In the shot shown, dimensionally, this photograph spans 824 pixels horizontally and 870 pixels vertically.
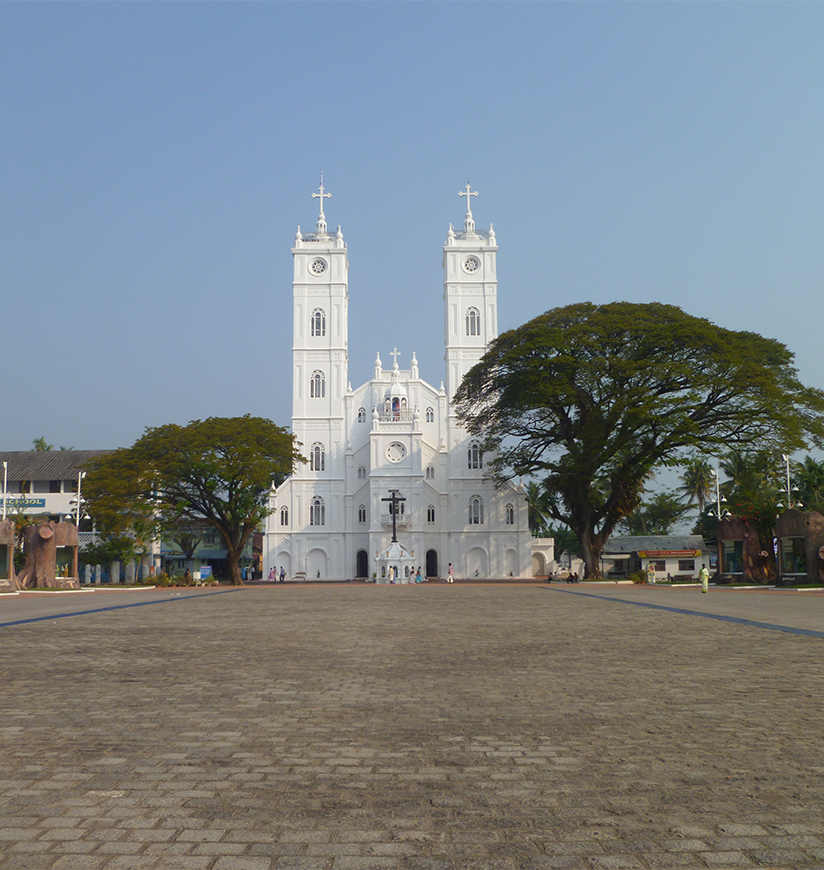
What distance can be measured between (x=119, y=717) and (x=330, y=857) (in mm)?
3715

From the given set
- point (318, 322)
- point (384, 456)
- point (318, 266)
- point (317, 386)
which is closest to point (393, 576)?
point (384, 456)

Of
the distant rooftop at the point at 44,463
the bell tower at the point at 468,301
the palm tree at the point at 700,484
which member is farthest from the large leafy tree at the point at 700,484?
the distant rooftop at the point at 44,463

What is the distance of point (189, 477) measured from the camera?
153 ft

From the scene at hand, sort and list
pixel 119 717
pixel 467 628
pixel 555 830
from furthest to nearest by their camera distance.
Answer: pixel 467 628
pixel 119 717
pixel 555 830

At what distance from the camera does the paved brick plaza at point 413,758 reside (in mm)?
3746

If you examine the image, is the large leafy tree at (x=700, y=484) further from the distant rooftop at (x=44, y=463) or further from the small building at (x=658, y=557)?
the distant rooftop at (x=44, y=463)

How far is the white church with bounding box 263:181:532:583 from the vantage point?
6594cm

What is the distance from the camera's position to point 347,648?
11.8 metres

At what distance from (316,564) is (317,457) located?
344 inches

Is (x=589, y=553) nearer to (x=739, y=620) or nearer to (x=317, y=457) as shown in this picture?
(x=317, y=457)

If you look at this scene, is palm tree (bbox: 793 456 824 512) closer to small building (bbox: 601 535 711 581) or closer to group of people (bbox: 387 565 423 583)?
small building (bbox: 601 535 711 581)

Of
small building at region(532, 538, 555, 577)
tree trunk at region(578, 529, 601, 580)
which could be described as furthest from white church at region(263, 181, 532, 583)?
tree trunk at region(578, 529, 601, 580)

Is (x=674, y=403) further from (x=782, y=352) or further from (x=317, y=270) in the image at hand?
(x=317, y=270)

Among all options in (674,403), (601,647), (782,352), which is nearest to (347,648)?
(601,647)
